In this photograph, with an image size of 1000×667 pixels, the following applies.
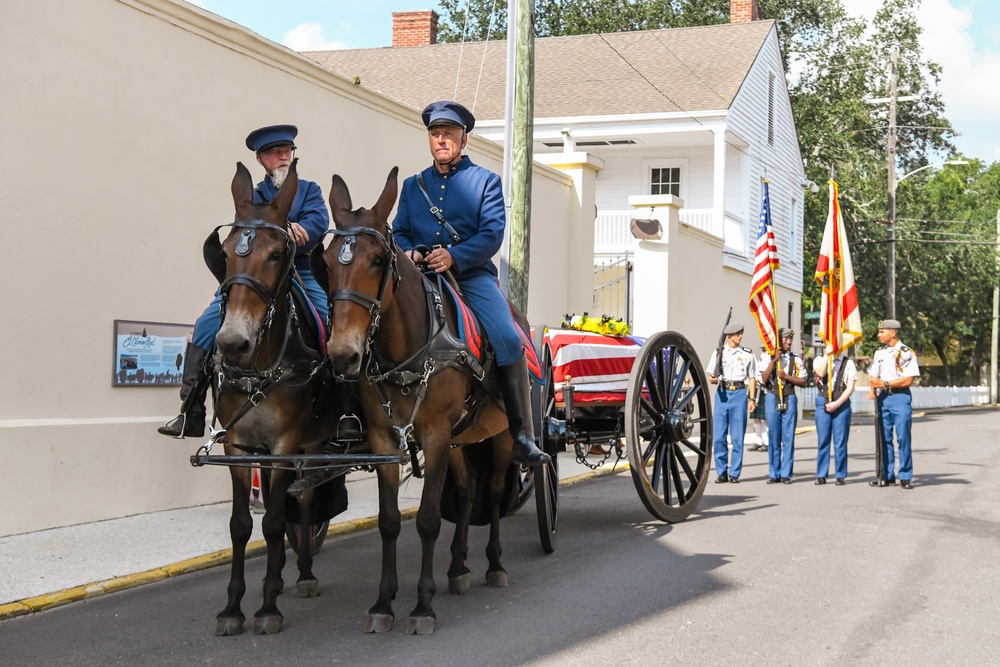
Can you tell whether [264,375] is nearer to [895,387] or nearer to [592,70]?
[895,387]

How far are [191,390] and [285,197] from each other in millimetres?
1240

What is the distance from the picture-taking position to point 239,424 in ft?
19.7

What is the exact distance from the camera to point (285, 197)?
5.86 m

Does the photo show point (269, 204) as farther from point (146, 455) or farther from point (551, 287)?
point (551, 287)

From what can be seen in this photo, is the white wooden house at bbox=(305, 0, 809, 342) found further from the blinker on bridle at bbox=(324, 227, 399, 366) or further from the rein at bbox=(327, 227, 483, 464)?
the blinker on bridle at bbox=(324, 227, 399, 366)

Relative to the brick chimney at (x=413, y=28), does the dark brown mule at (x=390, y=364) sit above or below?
below

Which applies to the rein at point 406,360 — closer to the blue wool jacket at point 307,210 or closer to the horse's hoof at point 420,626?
the blue wool jacket at point 307,210

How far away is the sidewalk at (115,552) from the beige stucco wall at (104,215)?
0.31 meters

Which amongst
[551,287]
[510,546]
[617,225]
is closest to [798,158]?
[617,225]

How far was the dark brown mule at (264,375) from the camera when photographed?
220 inches

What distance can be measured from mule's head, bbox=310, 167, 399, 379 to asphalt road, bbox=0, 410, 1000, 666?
1.54 m

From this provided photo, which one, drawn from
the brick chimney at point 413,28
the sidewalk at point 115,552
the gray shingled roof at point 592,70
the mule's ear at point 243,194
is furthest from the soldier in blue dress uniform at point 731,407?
the brick chimney at point 413,28

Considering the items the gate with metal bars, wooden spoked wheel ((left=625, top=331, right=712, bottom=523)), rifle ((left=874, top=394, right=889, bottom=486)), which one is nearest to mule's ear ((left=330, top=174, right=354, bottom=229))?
wooden spoked wheel ((left=625, top=331, right=712, bottom=523))

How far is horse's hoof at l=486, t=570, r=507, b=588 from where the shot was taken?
7328mm
